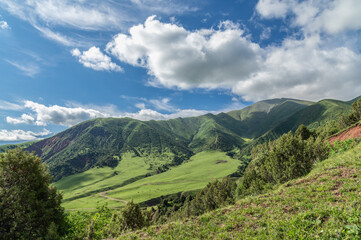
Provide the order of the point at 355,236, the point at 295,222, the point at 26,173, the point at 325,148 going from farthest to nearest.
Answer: the point at 325,148 < the point at 26,173 < the point at 295,222 < the point at 355,236

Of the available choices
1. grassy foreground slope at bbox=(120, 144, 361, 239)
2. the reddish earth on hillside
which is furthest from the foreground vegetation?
the reddish earth on hillside

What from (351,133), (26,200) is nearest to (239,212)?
(26,200)

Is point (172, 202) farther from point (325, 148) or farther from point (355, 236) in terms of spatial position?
point (355, 236)

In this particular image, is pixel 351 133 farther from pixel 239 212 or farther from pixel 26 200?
pixel 26 200

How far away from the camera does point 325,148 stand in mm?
45594

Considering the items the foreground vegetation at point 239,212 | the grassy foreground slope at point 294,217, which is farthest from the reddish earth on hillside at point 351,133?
the grassy foreground slope at point 294,217

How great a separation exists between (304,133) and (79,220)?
345ft

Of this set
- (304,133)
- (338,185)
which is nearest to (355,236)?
(338,185)

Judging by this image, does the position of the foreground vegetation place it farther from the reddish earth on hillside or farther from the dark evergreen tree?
the reddish earth on hillside

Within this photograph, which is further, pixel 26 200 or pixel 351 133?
pixel 351 133

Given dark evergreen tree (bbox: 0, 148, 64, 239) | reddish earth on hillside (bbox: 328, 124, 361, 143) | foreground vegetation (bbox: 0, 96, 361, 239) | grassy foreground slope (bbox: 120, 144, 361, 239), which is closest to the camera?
grassy foreground slope (bbox: 120, 144, 361, 239)

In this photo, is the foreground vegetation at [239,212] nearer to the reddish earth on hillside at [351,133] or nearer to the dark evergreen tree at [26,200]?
the dark evergreen tree at [26,200]

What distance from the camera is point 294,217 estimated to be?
12.5m

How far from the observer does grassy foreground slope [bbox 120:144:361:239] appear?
33.3 ft
